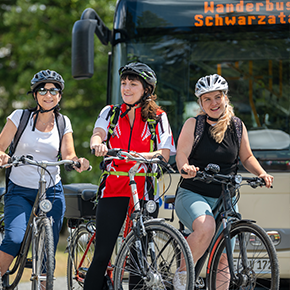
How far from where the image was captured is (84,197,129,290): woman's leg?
3715mm

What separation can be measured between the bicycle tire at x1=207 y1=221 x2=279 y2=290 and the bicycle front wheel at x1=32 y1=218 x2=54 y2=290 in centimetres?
122

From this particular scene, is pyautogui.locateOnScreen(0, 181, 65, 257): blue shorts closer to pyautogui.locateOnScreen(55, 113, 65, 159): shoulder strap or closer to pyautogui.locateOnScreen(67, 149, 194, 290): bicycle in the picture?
pyautogui.locateOnScreen(55, 113, 65, 159): shoulder strap

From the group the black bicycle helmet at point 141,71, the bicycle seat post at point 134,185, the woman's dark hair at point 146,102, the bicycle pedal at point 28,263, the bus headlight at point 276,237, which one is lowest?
the bicycle pedal at point 28,263

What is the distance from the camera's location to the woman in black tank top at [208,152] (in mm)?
3773

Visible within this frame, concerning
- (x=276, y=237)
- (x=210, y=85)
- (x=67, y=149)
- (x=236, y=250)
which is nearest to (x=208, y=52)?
(x=210, y=85)

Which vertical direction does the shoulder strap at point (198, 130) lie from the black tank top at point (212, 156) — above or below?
above

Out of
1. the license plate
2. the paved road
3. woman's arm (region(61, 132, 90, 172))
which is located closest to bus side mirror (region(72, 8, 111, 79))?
woman's arm (region(61, 132, 90, 172))

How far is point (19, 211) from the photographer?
3.94 m

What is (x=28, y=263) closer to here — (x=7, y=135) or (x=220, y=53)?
(x=7, y=135)

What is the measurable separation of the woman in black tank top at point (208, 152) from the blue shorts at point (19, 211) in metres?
1.00

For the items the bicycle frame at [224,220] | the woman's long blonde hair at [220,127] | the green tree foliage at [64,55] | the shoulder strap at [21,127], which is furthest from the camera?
the green tree foliage at [64,55]

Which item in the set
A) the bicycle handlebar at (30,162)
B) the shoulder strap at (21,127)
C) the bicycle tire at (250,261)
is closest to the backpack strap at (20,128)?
the shoulder strap at (21,127)

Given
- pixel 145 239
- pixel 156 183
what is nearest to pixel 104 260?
pixel 145 239

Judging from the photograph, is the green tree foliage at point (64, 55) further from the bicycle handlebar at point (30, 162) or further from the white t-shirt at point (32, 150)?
the bicycle handlebar at point (30, 162)
